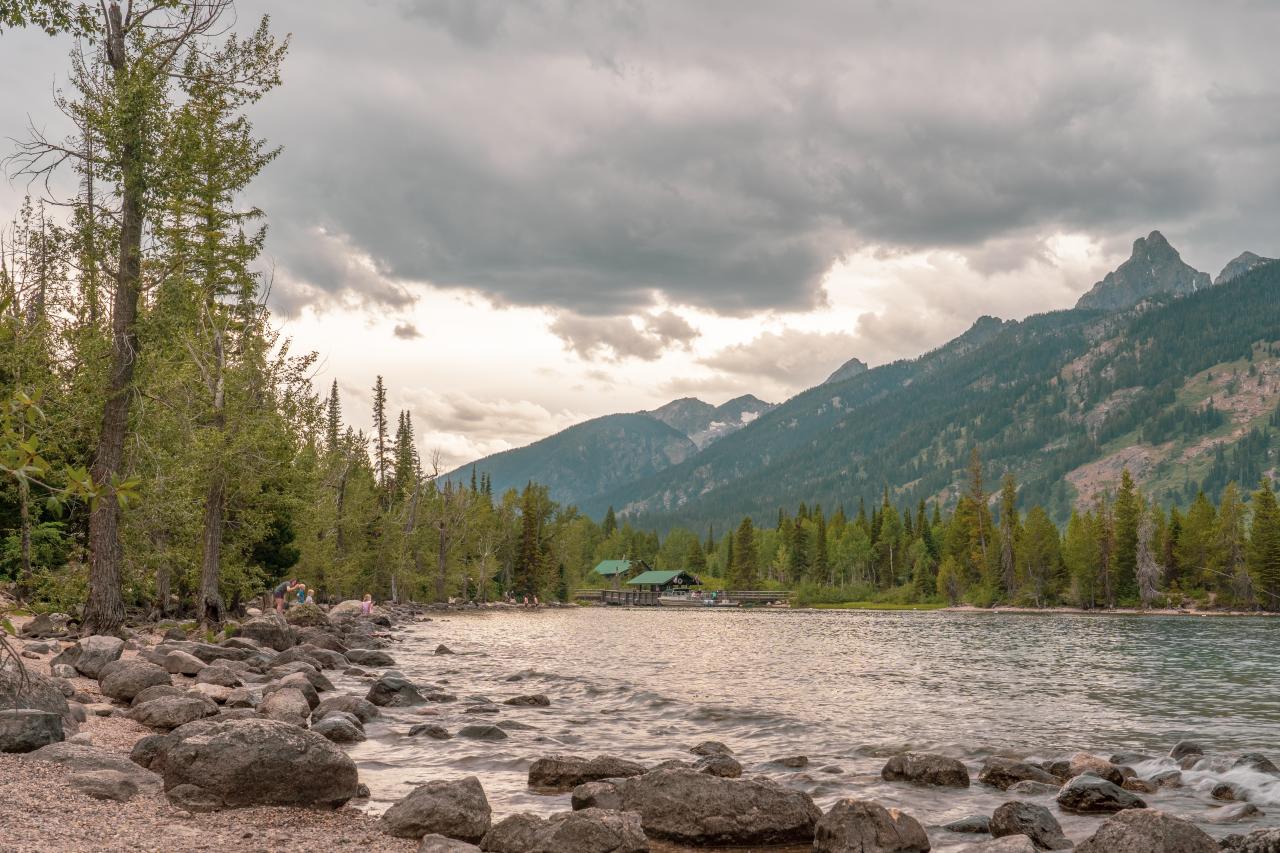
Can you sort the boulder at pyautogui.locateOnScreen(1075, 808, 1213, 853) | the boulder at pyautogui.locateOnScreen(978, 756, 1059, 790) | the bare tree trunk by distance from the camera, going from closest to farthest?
the boulder at pyautogui.locateOnScreen(1075, 808, 1213, 853)
the boulder at pyautogui.locateOnScreen(978, 756, 1059, 790)
the bare tree trunk

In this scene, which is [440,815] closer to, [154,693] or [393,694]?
[154,693]

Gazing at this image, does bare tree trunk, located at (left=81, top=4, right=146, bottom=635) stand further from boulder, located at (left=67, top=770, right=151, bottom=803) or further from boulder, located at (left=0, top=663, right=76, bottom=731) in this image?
boulder, located at (left=67, top=770, right=151, bottom=803)

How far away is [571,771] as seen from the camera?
1445cm

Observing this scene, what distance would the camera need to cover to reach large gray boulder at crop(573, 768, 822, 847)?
11.3 metres

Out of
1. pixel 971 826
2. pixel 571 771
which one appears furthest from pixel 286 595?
pixel 971 826

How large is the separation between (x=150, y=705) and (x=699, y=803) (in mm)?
10573

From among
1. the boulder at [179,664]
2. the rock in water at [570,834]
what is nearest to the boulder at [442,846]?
the rock in water at [570,834]

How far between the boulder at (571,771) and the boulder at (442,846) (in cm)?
449

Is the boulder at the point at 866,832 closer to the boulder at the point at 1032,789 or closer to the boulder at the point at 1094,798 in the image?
the boulder at the point at 1094,798

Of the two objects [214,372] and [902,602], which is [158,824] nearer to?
[214,372]

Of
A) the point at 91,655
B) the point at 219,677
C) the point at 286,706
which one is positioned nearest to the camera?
the point at 286,706

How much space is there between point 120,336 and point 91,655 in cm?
827

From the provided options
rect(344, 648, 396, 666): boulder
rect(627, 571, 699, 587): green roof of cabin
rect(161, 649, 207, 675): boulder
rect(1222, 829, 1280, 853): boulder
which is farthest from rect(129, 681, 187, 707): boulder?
rect(627, 571, 699, 587): green roof of cabin

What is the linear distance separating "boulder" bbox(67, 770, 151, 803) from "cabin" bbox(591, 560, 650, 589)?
168675 millimetres
